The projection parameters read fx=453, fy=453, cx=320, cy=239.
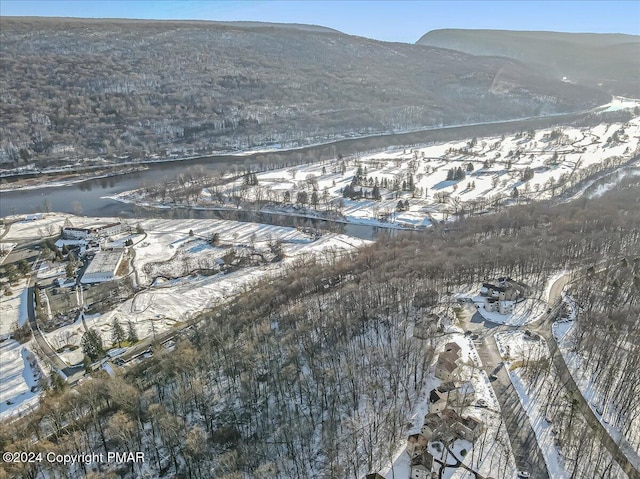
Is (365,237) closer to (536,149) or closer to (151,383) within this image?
(151,383)

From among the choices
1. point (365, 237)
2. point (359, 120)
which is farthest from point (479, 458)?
point (359, 120)

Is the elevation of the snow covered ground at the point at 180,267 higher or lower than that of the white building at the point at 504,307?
lower

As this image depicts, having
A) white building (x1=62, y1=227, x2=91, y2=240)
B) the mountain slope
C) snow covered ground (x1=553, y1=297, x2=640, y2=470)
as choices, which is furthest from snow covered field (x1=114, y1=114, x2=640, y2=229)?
the mountain slope

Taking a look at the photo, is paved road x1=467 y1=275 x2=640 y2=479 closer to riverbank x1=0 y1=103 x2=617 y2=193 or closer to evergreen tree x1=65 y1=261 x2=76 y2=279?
evergreen tree x1=65 y1=261 x2=76 y2=279

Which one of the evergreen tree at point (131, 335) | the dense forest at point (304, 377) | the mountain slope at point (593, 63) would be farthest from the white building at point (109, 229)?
the mountain slope at point (593, 63)

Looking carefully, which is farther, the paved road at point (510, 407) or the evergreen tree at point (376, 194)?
the evergreen tree at point (376, 194)

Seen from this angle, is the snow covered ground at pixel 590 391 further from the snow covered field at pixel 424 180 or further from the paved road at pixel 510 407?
the snow covered field at pixel 424 180
